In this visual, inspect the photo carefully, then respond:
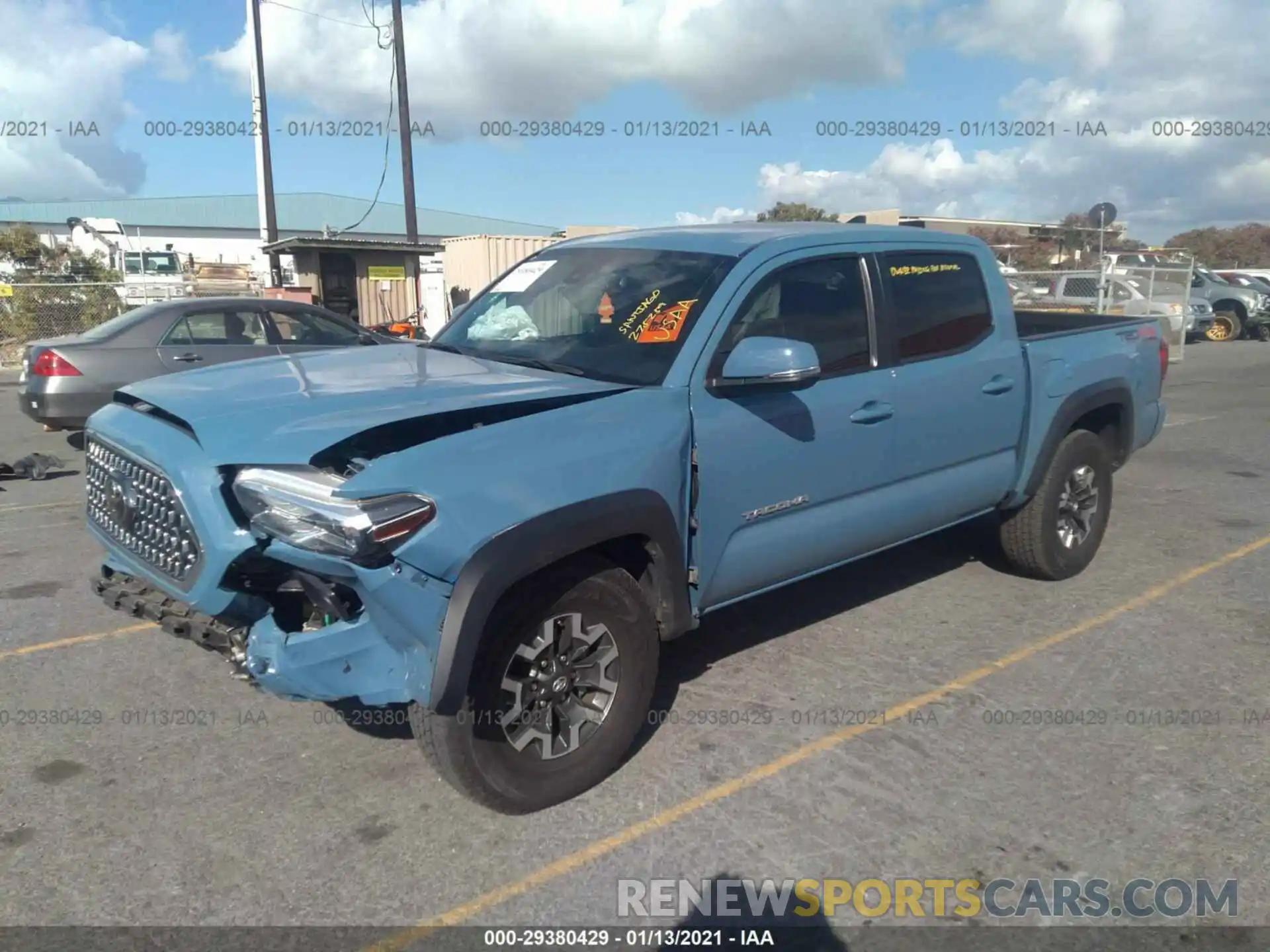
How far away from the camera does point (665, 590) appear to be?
355cm

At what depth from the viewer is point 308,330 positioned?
33.7 ft

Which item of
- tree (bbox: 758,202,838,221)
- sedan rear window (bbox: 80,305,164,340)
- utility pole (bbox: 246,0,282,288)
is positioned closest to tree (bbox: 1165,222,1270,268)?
tree (bbox: 758,202,838,221)

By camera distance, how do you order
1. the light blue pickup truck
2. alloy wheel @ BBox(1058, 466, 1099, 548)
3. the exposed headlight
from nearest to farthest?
the exposed headlight → the light blue pickup truck → alloy wheel @ BBox(1058, 466, 1099, 548)

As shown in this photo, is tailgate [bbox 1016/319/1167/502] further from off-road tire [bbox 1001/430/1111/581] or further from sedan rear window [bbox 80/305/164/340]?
sedan rear window [bbox 80/305/164/340]

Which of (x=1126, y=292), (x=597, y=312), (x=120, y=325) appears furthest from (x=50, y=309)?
(x=1126, y=292)

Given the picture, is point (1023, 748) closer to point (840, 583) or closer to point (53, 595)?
point (840, 583)

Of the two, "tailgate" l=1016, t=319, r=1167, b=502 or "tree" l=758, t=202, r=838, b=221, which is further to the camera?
"tree" l=758, t=202, r=838, b=221

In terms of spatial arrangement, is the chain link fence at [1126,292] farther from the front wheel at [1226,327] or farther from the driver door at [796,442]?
the driver door at [796,442]

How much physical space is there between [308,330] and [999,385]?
7.49 m

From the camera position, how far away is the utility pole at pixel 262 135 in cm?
1966

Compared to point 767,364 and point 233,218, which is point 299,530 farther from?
point 233,218

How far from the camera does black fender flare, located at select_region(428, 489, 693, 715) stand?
287cm

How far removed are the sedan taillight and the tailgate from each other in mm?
8243

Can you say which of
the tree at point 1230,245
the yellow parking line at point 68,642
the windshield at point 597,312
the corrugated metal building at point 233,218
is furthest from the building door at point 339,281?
the tree at point 1230,245
